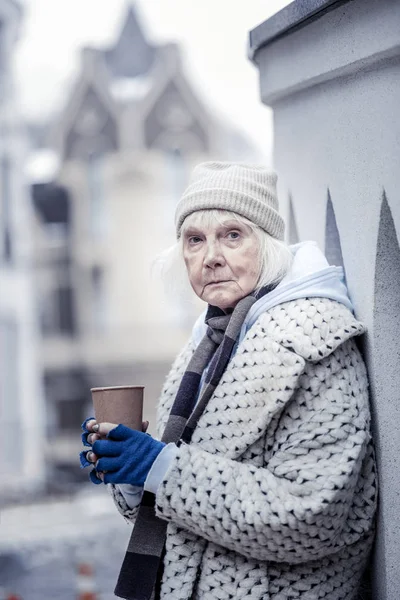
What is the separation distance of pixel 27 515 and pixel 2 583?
416 centimetres

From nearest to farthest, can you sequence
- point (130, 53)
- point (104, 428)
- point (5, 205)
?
point (104, 428), point (5, 205), point (130, 53)

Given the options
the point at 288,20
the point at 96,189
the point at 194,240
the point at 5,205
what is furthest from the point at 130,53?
the point at 194,240

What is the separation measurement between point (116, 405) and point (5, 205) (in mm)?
12041

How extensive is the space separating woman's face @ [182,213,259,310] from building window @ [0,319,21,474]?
11533 mm

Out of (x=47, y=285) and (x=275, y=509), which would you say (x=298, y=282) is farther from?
(x=47, y=285)

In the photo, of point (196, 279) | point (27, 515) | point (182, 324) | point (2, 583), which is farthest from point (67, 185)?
point (196, 279)

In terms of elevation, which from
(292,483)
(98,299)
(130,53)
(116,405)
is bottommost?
(98,299)

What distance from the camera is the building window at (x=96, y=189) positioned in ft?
51.4

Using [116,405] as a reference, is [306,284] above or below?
above

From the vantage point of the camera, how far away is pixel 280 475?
163 centimetres

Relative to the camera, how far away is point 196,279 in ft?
6.11

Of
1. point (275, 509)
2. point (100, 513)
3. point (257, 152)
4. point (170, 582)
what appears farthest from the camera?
point (257, 152)

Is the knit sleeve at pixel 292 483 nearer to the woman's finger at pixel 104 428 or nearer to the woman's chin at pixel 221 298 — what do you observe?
the woman's finger at pixel 104 428

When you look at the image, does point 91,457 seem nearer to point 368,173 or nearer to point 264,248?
point 264,248
